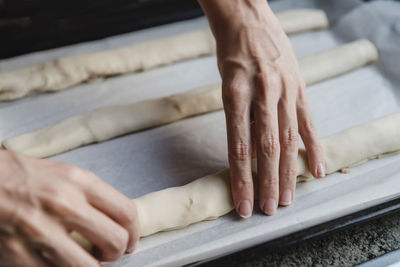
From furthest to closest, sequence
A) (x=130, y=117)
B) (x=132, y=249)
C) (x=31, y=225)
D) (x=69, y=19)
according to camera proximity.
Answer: (x=69, y=19), (x=130, y=117), (x=132, y=249), (x=31, y=225)

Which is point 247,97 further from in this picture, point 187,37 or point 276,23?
point 187,37

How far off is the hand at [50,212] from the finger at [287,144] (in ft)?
1.46

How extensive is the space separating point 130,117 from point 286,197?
570mm

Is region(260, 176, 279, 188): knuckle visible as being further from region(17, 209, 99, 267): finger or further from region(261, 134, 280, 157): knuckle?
region(17, 209, 99, 267): finger

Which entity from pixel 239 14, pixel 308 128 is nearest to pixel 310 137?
pixel 308 128

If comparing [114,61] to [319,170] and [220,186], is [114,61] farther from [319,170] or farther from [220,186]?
[319,170]

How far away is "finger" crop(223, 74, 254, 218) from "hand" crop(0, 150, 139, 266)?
348mm

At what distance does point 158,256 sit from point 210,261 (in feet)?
0.43

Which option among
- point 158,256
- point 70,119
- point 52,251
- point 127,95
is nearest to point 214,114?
point 127,95

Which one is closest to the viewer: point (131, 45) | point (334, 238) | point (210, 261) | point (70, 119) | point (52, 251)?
point (52, 251)

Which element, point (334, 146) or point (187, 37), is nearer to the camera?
point (334, 146)

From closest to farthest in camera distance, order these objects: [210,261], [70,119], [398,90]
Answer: [210,261] < [70,119] < [398,90]

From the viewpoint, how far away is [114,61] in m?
1.58

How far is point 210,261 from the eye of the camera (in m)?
0.96
